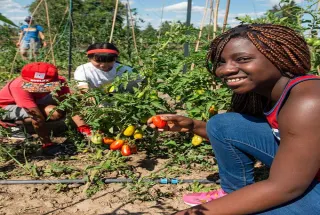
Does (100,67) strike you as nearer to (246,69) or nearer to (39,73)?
(39,73)

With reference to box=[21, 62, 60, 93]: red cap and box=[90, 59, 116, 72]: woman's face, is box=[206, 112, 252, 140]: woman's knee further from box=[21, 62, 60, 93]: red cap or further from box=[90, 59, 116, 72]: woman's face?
box=[90, 59, 116, 72]: woman's face

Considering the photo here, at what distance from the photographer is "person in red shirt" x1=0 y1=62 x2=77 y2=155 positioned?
2.81 m

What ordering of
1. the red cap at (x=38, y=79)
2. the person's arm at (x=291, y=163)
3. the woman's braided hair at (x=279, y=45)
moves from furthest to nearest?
the red cap at (x=38, y=79) < the woman's braided hair at (x=279, y=45) < the person's arm at (x=291, y=163)

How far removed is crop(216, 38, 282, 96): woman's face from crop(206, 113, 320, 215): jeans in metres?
0.31

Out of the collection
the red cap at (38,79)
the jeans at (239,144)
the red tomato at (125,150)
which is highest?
the red cap at (38,79)

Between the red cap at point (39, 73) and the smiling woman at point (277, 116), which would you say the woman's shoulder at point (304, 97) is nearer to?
the smiling woman at point (277, 116)

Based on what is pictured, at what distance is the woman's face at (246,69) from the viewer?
127 cm

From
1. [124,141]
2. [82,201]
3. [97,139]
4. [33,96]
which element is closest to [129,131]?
[124,141]

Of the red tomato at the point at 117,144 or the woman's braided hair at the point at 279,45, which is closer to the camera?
the woman's braided hair at the point at 279,45

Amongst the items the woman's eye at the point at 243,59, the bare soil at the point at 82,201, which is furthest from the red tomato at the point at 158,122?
the woman's eye at the point at 243,59

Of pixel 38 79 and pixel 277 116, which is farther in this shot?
pixel 38 79

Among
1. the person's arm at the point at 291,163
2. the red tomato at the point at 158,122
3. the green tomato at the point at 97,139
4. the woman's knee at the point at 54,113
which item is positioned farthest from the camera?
the woman's knee at the point at 54,113

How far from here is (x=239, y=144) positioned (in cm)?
168

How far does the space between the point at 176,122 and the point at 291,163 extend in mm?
883
